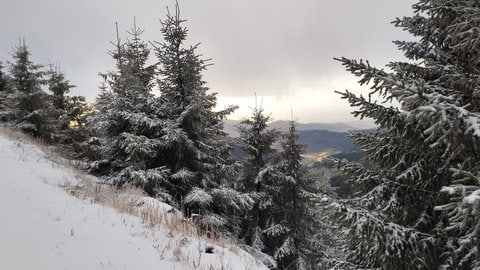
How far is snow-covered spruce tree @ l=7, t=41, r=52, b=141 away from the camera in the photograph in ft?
74.0

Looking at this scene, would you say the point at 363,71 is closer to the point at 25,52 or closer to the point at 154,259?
the point at 154,259

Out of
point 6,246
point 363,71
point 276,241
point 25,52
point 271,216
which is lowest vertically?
point 276,241

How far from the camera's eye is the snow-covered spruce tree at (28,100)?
22.5 meters

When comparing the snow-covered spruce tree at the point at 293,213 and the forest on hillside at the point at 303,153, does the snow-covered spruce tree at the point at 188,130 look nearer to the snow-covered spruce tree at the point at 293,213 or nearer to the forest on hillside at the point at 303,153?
the forest on hillside at the point at 303,153

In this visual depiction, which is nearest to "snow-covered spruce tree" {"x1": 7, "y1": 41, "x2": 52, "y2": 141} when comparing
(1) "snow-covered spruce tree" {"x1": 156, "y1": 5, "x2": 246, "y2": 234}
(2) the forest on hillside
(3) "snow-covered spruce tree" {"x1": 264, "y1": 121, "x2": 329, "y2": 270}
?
(2) the forest on hillside

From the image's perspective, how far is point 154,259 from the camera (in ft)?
14.9

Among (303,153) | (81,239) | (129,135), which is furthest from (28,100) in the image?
(81,239)

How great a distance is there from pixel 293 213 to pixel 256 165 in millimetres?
3624

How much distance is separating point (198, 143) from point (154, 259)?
1010cm

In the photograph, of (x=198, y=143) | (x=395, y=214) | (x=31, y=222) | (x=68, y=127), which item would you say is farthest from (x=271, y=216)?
(x=68, y=127)

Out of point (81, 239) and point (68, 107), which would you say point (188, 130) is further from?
point (68, 107)

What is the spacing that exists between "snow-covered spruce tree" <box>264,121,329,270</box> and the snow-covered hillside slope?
12.2 meters

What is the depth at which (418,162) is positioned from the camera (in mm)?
6172

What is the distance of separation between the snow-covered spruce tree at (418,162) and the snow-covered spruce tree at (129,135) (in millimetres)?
8327
